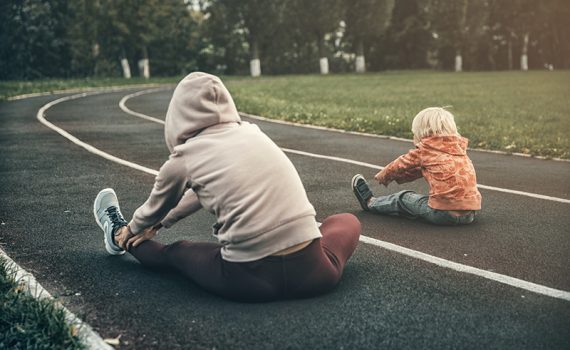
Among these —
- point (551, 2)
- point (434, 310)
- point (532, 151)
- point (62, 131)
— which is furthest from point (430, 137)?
point (551, 2)

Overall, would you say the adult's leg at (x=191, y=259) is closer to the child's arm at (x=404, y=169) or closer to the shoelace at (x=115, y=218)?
the shoelace at (x=115, y=218)

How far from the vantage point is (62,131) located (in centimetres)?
1416

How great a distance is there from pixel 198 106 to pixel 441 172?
2909 millimetres

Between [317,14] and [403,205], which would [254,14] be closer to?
[317,14]

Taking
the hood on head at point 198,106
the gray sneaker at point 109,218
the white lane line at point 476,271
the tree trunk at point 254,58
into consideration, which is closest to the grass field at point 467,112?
the white lane line at point 476,271

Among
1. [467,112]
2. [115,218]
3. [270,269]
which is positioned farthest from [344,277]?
[467,112]

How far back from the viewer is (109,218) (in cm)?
564

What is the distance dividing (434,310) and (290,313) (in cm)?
92

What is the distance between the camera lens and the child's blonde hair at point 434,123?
21.2 feet

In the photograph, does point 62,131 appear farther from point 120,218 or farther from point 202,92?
point 202,92

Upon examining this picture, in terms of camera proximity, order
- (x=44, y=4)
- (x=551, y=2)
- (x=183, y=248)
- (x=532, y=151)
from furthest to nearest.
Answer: (x=551, y=2) → (x=44, y=4) → (x=532, y=151) → (x=183, y=248)

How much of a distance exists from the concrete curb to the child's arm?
3.55 metres

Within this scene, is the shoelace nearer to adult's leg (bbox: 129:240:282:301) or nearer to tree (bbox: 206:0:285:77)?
adult's leg (bbox: 129:240:282:301)

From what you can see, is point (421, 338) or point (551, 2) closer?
point (421, 338)
